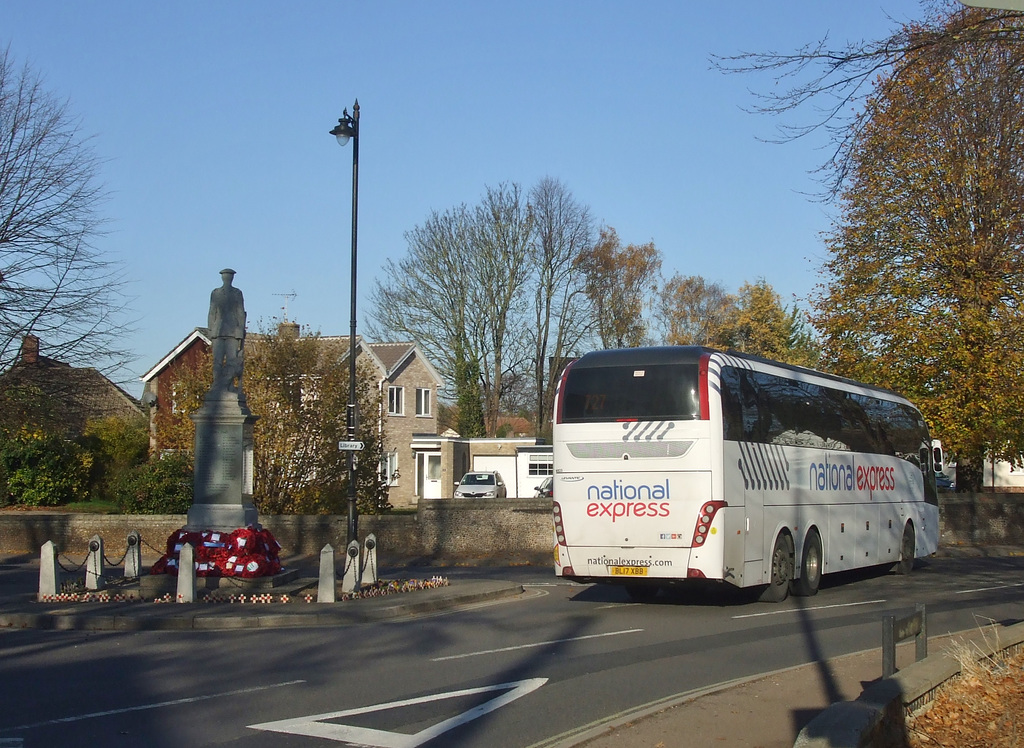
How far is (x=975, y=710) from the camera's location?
720 centimetres

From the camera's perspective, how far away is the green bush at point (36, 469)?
34.3 meters

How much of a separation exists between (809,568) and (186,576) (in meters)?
9.76

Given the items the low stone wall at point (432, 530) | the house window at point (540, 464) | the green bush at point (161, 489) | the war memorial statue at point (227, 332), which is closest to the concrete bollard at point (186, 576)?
the war memorial statue at point (227, 332)

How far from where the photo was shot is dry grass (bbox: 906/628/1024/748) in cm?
662

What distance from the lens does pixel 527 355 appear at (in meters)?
57.7

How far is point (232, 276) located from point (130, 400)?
43.1 m

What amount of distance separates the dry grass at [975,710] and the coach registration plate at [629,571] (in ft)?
22.7

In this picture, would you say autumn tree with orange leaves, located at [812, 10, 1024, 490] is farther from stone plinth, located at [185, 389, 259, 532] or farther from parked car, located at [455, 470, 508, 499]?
parked car, located at [455, 470, 508, 499]

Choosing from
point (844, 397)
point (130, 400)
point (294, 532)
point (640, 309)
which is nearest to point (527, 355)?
point (640, 309)

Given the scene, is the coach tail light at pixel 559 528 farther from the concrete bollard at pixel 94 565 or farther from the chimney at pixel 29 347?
the chimney at pixel 29 347

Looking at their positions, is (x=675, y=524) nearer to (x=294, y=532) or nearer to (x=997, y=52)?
(x=997, y=52)

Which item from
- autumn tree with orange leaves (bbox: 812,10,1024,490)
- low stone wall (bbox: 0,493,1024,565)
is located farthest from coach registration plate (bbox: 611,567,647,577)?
autumn tree with orange leaves (bbox: 812,10,1024,490)

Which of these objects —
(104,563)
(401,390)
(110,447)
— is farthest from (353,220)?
(401,390)

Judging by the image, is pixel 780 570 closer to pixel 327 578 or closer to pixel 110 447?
pixel 327 578
